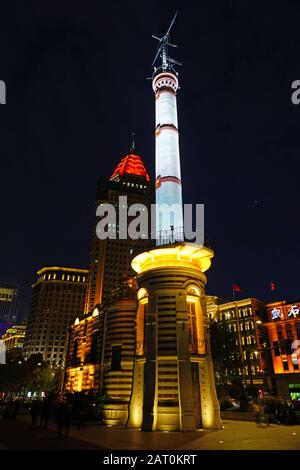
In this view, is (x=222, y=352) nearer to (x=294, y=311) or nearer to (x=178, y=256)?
(x=178, y=256)

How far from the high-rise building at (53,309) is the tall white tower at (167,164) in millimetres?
138371

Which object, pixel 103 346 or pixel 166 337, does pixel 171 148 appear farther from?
pixel 103 346

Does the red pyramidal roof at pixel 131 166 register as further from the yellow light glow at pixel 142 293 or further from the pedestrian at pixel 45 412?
the pedestrian at pixel 45 412

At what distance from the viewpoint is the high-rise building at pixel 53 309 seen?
548 feet

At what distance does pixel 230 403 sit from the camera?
44.6 meters

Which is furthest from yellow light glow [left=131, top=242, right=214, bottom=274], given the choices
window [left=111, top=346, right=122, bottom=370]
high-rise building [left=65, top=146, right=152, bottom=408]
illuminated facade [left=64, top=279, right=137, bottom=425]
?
window [left=111, top=346, right=122, bottom=370]

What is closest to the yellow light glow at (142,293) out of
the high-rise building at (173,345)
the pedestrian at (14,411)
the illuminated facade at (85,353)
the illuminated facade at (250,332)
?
the high-rise building at (173,345)

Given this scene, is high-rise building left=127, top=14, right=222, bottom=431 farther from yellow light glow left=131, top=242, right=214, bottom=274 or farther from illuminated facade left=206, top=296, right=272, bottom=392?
illuminated facade left=206, top=296, right=272, bottom=392

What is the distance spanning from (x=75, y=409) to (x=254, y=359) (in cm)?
5165

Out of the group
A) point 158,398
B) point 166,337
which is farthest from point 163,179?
point 158,398

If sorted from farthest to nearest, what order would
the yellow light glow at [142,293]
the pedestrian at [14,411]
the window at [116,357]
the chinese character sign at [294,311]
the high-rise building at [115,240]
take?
the high-rise building at [115,240]
the chinese character sign at [294,311]
the window at [116,357]
the pedestrian at [14,411]
the yellow light glow at [142,293]

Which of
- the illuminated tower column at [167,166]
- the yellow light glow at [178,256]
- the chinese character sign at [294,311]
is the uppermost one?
the illuminated tower column at [167,166]

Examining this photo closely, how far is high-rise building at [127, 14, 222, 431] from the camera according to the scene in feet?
80.4
